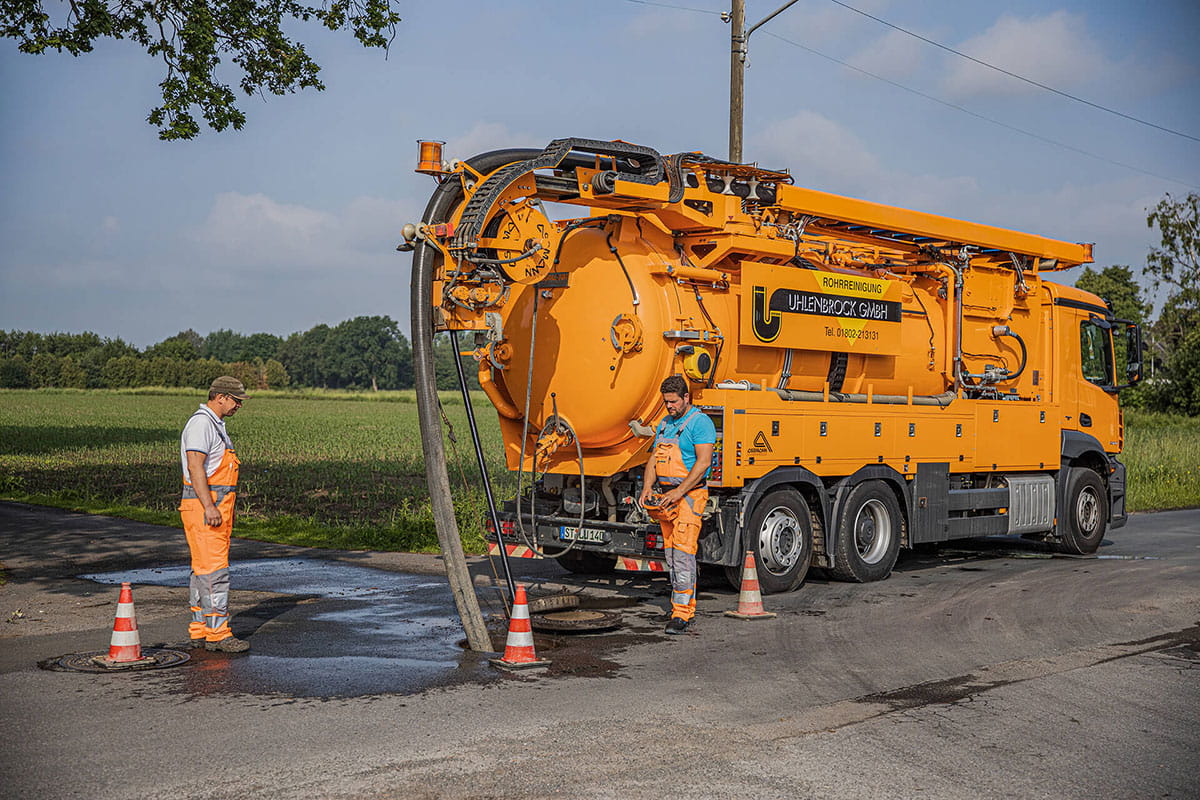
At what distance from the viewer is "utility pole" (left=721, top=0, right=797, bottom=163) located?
17375 mm

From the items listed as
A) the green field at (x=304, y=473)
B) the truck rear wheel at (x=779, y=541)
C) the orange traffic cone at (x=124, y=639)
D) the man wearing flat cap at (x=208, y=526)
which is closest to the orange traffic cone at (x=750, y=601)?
the truck rear wheel at (x=779, y=541)

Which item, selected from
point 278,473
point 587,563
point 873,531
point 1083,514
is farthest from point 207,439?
point 278,473

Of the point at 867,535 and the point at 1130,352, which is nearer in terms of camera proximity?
the point at 867,535

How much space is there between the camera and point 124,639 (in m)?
7.77

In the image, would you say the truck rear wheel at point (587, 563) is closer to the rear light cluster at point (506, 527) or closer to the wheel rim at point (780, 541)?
the rear light cluster at point (506, 527)

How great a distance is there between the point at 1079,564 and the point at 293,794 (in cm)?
1122

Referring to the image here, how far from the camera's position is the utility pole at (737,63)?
17375mm

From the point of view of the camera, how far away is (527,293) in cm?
1102

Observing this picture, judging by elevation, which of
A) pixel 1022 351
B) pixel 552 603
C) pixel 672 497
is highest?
pixel 1022 351

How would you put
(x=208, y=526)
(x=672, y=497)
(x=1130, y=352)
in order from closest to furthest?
(x=208, y=526), (x=672, y=497), (x=1130, y=352)

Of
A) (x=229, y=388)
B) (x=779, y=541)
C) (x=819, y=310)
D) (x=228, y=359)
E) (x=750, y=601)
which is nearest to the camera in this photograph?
(x=229, y=388)

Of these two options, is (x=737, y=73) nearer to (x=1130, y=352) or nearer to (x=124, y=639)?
(x=1130, y=352)

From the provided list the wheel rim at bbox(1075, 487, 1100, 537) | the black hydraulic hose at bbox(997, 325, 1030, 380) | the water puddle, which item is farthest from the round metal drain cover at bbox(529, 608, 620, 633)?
the wheel rim at bbox(1075, 487, 1100, 537)

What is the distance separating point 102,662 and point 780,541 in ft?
19.5
